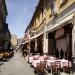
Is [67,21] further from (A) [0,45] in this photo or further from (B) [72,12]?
(A) [0,45]

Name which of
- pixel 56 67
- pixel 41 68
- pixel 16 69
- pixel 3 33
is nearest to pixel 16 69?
pixel 16 69

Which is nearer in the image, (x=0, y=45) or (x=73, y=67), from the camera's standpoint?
(x=73, y=67)

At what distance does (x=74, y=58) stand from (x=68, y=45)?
429cm

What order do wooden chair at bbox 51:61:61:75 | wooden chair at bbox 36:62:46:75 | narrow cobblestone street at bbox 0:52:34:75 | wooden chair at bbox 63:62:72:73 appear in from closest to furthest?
wooden chair at bbox 36:62:46:75 < wooden chair at bbox 51:61:61:75 < wooden chair at bbox 63:62:72:73 < narrow cobblestone street at bbox 0:52:34:75

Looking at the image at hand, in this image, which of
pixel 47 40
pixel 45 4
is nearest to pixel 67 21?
Result: pixel 47 40

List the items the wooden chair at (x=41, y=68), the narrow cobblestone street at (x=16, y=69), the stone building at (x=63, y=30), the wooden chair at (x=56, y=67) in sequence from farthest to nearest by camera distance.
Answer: the stone building at (x=63, y=30)
the narrow cobblestone street at (x=16, y=69)
the wooden chair at (x=56, y=67)
the wooden chair at (x=41, y=68)

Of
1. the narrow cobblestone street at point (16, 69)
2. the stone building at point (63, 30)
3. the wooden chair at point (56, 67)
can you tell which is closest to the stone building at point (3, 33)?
the stone building at point (63, 30)

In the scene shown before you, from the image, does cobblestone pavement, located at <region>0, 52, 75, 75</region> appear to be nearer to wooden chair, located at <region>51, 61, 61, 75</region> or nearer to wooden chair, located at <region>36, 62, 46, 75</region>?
wooden chair, located at <region>36, 62, 46, 75</region>

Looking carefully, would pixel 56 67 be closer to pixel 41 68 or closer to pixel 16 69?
pixel 41 68

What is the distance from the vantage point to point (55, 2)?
1126 inches

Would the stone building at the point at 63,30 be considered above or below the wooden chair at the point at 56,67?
above

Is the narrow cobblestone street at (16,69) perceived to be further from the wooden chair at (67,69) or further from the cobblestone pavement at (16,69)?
the wooden chair at (67,69)

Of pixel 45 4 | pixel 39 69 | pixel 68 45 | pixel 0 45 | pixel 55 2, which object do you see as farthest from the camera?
pixel 0 45

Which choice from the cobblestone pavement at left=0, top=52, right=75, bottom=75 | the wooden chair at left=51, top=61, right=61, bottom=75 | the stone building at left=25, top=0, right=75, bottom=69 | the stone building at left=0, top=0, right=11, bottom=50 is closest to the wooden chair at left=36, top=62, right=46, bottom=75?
the wooden chair at left=51, top=61, right=61, bottom=75
